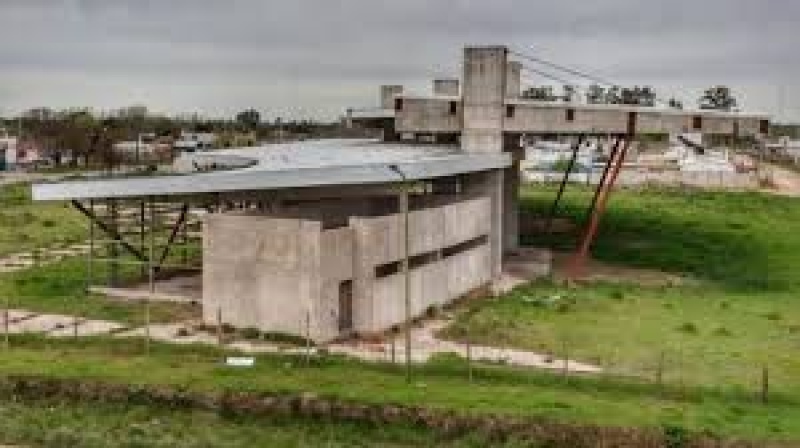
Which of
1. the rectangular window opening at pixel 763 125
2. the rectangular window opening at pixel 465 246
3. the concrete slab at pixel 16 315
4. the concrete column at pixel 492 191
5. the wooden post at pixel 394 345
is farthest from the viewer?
the rectangular window opening at pixel 763 125

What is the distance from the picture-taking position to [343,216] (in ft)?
131

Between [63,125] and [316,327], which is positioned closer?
[316,327]

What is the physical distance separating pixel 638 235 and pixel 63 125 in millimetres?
87306

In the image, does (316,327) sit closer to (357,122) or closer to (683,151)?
(357,122)

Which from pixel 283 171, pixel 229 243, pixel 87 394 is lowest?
pixel 87 394

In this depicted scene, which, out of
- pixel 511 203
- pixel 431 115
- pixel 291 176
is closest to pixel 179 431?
pixel 291 176

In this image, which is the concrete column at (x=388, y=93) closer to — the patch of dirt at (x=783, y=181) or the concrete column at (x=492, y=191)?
the concrete column at (x=492, y=191)

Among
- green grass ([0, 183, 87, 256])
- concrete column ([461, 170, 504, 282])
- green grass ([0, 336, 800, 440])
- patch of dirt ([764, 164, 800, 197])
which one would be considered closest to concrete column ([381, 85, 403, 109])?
concrete column ([461, 170, 504, 282])

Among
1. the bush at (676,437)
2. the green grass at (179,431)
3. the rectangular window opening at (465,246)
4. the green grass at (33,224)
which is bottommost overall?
the green grass at (179,431)

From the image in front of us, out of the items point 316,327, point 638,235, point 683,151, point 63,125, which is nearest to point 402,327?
point 316,327

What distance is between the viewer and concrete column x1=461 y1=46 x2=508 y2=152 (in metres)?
43.9

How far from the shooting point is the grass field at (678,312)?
30.6 metres

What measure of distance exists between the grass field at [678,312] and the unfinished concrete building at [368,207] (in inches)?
99.3

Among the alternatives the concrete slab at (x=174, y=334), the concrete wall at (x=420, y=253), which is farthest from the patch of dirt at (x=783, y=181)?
the concrete slab at (x=174, y=334)
